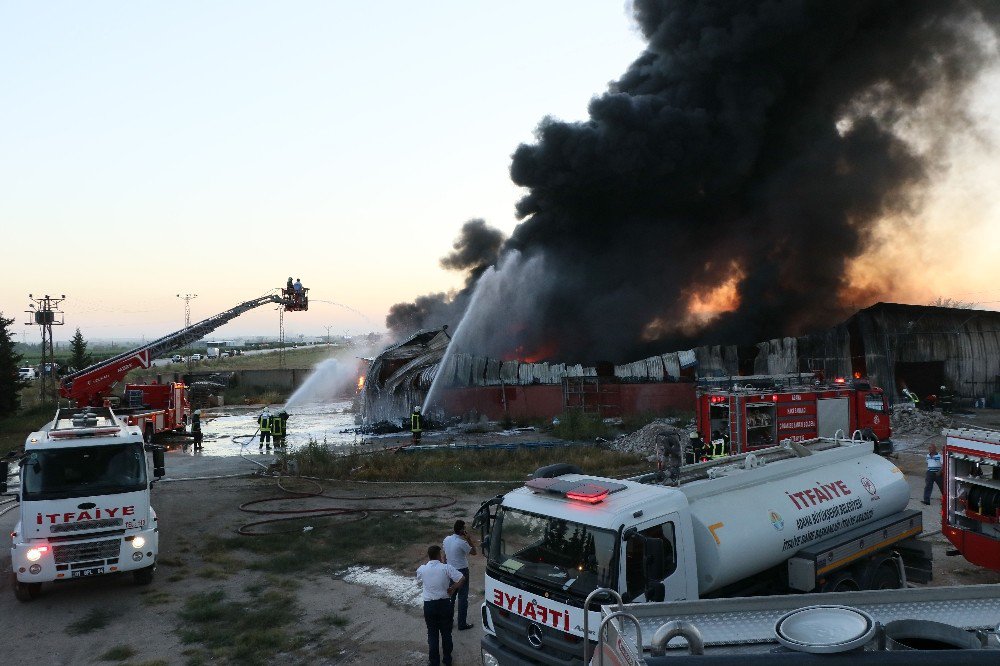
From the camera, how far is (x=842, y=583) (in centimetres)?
739

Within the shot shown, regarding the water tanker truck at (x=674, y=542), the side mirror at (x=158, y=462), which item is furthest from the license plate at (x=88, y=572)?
the water tanker truck at (x=674, y=542)

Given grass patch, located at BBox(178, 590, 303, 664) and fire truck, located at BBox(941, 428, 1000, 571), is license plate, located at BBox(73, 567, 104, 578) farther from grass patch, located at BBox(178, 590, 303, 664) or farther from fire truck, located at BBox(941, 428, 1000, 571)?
fire truck, located at BBox(941, 428, 1000, 571)

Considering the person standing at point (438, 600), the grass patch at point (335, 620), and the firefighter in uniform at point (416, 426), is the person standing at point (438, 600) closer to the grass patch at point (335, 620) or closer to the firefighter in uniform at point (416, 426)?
the grass patch at point (335, 620)

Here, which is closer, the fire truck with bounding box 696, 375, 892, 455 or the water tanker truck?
the water tanker truck

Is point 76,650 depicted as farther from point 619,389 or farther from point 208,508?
point 619,389

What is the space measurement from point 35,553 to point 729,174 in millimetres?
32249

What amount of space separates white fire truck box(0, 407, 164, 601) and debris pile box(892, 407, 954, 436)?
2161 centimetres

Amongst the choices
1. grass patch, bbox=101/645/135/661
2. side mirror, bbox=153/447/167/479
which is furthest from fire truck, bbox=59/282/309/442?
grass patch, bbox=101/645/135/661

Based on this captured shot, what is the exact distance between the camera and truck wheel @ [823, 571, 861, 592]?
278 inches

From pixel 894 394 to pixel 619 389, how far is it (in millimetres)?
10222

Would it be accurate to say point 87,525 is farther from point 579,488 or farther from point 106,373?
point 106,373

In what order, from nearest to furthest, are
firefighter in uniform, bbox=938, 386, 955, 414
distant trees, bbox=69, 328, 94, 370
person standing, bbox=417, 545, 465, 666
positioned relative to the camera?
person standing, bbox=417, 545, 465, 666, firefighter in uniform, bbox=938, 386, 955, 414, distant trees, bbox=69, 328, 94, 370

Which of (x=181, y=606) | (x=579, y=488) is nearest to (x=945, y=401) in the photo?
(x=579, y=488)

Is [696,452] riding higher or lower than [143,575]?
higher
